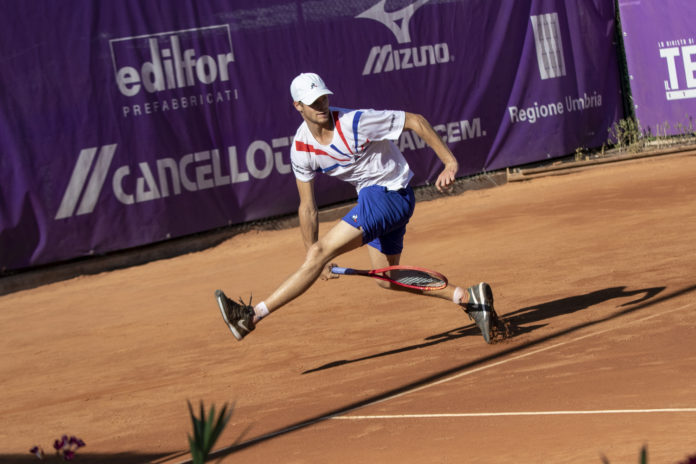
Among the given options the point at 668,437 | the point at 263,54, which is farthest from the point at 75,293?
the point at 668,437

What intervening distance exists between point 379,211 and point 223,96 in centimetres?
589

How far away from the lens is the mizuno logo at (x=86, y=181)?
9969mm

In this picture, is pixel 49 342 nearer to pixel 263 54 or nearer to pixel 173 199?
pixel 173 199

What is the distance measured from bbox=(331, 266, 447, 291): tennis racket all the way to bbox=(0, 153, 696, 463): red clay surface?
37 centimetres

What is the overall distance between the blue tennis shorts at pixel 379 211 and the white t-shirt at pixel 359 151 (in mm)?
77

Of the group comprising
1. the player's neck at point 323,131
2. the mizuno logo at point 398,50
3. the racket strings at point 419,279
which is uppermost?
the mizuno logo at point 398,50

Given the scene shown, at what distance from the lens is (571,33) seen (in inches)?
530

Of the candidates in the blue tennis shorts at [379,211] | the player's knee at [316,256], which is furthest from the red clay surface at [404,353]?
the blue tennis shorts at [379,211]

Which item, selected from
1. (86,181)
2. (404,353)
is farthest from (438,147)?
(86,181)

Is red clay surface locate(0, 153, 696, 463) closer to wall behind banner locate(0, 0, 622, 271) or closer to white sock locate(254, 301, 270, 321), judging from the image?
white sock locate(254, 301, 270, 321)

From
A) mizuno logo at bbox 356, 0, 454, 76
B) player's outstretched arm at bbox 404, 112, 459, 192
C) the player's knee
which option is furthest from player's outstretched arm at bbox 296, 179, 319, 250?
mizuno logo at bbox 356, 0, 454, 76

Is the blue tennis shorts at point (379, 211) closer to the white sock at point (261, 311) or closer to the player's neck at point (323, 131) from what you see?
the player's neck at point (323, 131)

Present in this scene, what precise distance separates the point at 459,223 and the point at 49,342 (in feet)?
15.3

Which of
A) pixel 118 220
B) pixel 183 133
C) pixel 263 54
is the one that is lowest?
pixel 118 220
